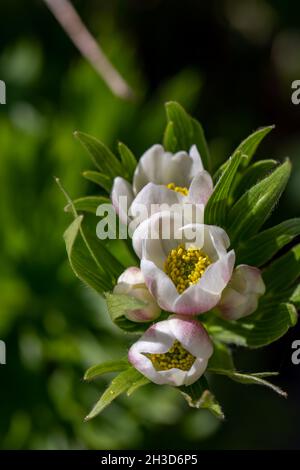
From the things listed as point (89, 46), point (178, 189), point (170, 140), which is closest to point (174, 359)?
point (178, 189)

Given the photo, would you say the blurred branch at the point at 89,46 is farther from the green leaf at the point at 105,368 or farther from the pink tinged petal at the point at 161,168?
the green leaf at the point at 105,368

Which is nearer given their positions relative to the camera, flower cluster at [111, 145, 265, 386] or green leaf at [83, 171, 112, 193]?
flower cluster at [111, 145, 265, 386]

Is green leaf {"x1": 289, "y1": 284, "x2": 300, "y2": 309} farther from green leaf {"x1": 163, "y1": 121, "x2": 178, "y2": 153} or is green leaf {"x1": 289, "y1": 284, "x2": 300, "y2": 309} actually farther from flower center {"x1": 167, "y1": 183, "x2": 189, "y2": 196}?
green leaf {"x1": 163, "y1": 121, "x2": 178, "y2": 153}

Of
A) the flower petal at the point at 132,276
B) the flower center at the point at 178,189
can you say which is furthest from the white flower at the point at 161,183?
the flower petal at the point at 132,276

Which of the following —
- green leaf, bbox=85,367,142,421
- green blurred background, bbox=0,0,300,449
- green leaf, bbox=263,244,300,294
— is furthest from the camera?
green blurred background, bbox=0,0,300,449

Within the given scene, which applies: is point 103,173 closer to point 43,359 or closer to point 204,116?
point 43,359

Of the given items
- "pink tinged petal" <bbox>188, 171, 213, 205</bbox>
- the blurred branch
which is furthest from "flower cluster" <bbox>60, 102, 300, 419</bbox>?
the blurred branch
